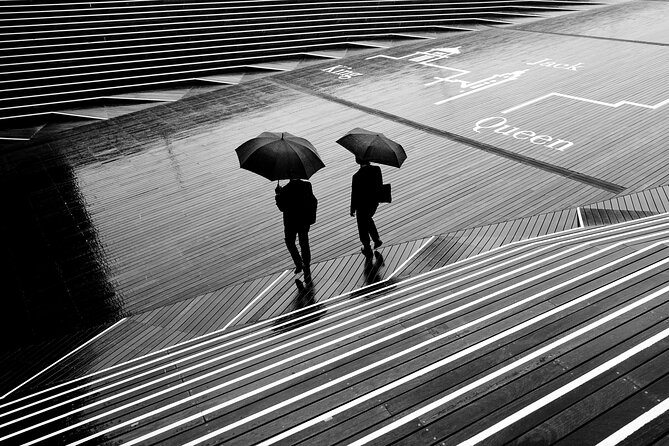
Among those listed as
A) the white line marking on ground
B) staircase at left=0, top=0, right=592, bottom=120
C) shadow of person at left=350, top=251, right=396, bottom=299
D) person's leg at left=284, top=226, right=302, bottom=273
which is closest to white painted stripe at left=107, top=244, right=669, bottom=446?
the white line marking on ground

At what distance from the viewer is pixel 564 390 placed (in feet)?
8.87

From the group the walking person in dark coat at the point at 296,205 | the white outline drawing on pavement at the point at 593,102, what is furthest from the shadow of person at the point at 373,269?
the white outline drawing on pavement at the point at 593,102

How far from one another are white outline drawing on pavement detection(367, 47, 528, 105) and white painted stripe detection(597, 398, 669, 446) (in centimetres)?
970

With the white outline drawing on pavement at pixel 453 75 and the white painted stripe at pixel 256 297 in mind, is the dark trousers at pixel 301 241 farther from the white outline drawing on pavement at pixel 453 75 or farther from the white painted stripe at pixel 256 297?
the white outline drawing on pavement at pixel 453 75

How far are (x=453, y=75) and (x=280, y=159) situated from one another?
30.4 feet

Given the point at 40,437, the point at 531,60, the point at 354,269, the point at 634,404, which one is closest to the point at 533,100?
the point at 531,60

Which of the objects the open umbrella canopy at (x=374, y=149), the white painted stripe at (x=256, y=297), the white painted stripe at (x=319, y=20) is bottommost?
the white painted stripe at (x=256, y=297)

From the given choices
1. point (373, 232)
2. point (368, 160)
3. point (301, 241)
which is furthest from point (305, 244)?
point (368, 160)

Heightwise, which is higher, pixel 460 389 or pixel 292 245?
pixel 460 389

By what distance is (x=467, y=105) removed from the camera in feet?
36.7

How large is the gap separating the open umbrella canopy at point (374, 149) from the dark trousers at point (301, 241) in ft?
3.12

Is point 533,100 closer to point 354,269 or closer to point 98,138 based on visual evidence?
point 354,269

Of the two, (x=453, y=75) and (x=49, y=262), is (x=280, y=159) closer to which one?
(x=49, y=262)

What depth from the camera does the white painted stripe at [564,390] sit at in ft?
8.27
